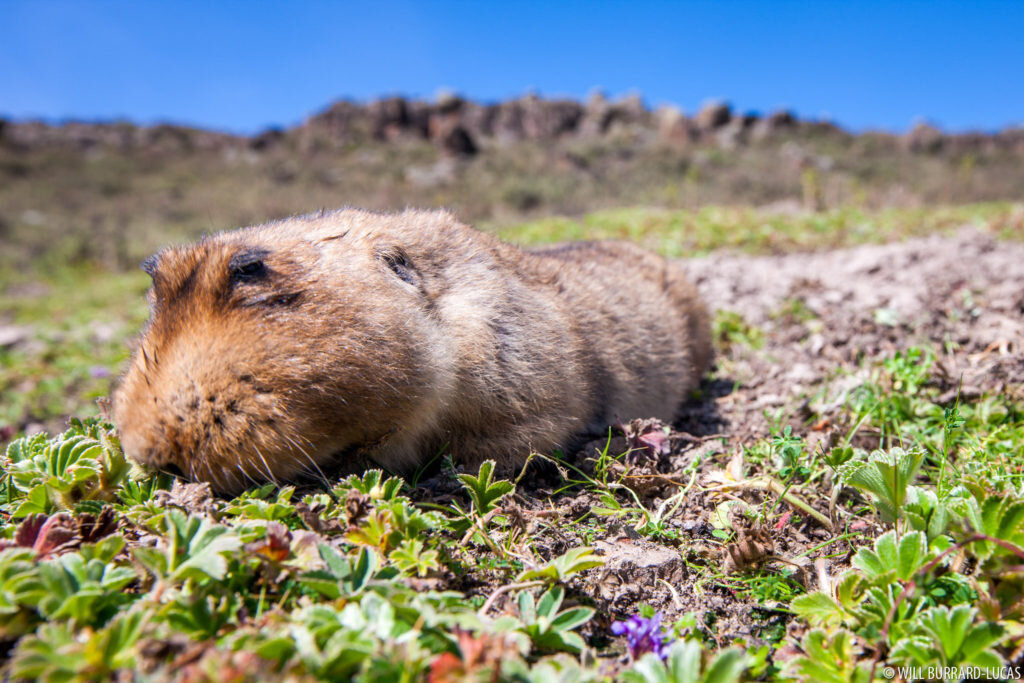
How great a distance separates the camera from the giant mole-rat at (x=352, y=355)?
172cm

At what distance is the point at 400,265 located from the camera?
7.07 ft

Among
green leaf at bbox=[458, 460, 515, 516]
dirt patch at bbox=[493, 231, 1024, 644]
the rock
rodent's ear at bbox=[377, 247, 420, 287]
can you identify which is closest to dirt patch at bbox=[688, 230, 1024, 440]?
dirt patch at bbox=[493, 231, 1024, 644]

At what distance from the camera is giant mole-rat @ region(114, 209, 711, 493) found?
5.65ft

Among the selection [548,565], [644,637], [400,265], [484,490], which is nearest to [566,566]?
[548,565]

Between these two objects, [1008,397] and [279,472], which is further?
[1008,397]

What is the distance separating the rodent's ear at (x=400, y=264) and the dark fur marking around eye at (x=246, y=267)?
39cm

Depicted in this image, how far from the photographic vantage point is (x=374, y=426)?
1887 mm

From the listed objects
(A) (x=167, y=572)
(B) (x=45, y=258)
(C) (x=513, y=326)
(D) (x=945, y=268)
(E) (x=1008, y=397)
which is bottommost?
(A) (x=167, y=572)

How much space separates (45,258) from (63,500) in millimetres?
20717

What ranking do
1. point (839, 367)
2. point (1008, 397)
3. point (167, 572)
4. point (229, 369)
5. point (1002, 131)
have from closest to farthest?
1. point (167, 572)
2. point (229, 369)
3. point (1008, 397)
4. point (839, 367)
5. point (1002, 131)

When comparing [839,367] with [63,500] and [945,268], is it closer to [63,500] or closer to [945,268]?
[945,268]

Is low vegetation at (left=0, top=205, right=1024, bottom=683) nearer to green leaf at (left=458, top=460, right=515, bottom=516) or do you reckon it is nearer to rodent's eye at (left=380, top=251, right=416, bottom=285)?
green leaf at (left=458, top=460, right=515, bottom=516)

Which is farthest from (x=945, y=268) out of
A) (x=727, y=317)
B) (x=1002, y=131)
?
(x=1002, y=131)

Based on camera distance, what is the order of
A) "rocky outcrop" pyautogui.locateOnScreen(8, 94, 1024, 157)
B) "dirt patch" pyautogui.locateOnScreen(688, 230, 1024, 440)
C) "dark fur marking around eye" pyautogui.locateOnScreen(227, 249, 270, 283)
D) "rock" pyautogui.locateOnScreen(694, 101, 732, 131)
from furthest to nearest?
"rock" pyautogui.locateOnScreen(694, 101, 732, 131)
"rocky outcrop" pyautogui.locateOnScreen(8, 94, 1024, 157)
"dirt patch" pyautogui.locateOnScreen(688, 230, 1024, 440)
"dark fur marking around eye" pyautogui.locateOnScreen(227, 249, 270, 283)
